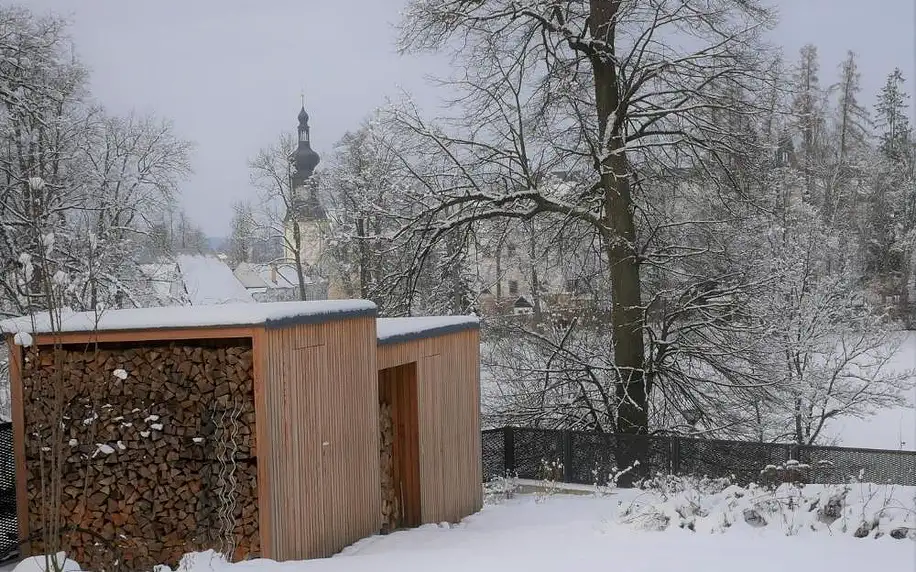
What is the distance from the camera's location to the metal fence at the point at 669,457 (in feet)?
36.7

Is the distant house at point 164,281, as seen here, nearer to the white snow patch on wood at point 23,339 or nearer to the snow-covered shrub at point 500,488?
the snow-covered shrub at point 500,488

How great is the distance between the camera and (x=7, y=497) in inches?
315

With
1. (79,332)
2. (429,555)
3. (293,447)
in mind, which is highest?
(79,332)

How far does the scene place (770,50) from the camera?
13477 mm

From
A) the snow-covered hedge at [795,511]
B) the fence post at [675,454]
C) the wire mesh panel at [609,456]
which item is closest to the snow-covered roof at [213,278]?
the wire mesh panel at [609,456]

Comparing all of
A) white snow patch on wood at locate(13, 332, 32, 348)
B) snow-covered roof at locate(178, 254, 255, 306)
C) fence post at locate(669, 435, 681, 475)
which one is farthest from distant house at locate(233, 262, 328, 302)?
white snow patch on wood at locate(13, 332, 32, 348)

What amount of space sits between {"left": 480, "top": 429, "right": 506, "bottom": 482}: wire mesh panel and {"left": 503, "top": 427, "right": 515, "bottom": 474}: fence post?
0.09 feet

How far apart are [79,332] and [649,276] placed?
11.5m

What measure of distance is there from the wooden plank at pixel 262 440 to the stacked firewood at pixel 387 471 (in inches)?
99.4

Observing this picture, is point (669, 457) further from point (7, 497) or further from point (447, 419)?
point (7, 497)

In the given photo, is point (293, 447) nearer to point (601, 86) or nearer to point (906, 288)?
point (601, 86)

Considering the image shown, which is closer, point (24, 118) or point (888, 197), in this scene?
point (24, 118)

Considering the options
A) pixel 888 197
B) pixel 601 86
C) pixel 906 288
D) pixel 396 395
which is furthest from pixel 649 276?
pixel 888 197

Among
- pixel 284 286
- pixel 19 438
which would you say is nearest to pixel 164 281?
pixel 19 438
